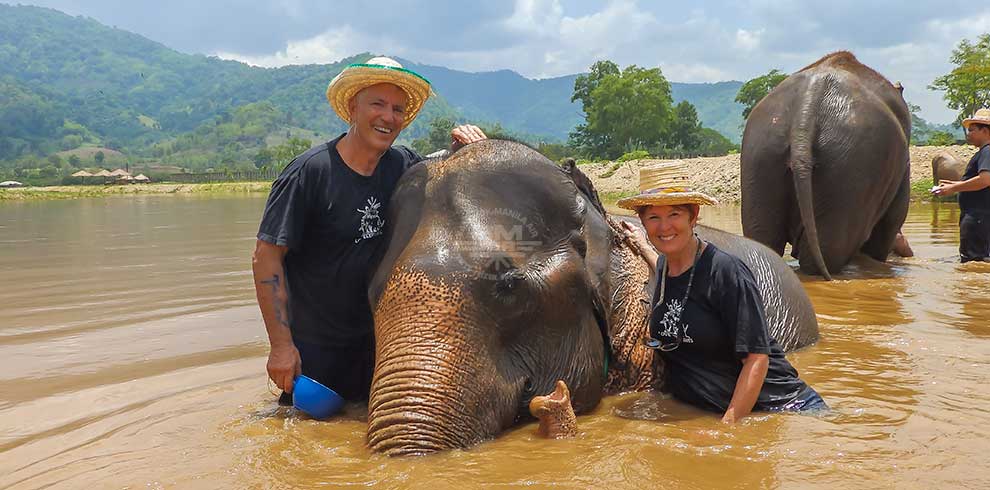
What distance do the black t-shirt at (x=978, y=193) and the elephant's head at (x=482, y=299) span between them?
6651 millimetres

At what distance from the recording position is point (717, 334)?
12.5ft

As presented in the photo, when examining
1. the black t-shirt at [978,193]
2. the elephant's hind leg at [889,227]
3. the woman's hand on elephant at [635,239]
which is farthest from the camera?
the elephant's hind leg at [889,227]

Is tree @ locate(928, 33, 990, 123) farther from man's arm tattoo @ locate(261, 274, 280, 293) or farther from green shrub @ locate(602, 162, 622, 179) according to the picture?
man's arm tattoo @ locate(261, 274, 280, 293)

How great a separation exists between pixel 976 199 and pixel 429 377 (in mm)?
8324

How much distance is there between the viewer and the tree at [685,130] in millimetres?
88812

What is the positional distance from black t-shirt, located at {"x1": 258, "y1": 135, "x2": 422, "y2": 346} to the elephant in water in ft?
0.50

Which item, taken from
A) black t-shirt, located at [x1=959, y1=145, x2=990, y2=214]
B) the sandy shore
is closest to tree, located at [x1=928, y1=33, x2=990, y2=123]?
the sandy shore

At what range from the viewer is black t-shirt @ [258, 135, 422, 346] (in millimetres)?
3900

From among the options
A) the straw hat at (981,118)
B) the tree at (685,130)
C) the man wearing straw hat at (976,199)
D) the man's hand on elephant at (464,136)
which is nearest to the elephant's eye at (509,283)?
the man's hand on elephant at (464,136)

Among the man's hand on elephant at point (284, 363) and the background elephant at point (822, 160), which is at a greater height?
the background elephant at point (822, 160)

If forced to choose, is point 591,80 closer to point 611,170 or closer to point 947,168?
point 611,170

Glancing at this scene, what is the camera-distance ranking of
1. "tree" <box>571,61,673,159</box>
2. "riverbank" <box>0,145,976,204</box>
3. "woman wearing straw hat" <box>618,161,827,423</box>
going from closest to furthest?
"woman wearing straw hat" <box>618,161,827,423</box>, "riverbank" <box>0,145,976,204</box>, "tree" <box>571,61,673,159</box>

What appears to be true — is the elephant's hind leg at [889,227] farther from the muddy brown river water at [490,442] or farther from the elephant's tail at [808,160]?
A: the elephant's tail at [808,160]

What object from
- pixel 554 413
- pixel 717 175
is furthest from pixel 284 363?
pixel 717 175
